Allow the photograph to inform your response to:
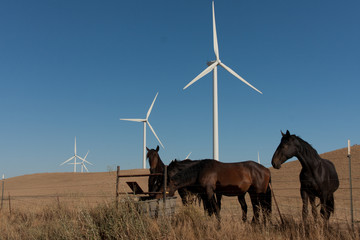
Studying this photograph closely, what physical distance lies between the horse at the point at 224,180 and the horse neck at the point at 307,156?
1.60 m

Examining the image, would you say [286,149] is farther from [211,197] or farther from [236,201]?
[236,201]

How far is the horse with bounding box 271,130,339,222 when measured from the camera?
7.59 metres

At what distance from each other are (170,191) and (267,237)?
3.19 metres

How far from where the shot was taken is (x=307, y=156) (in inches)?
308

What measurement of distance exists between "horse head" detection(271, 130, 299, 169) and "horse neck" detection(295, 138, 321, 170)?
128 millimetres

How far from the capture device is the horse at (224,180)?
342 inches

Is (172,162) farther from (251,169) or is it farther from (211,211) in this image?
(251,169)

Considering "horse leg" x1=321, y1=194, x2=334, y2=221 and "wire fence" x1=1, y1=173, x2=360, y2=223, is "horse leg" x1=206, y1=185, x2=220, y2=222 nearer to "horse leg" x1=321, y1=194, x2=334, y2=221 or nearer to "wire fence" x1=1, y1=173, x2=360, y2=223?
"wire fence" x1=1, y1=173, x2=360, y2=223

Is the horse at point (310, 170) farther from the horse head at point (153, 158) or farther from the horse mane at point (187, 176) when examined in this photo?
the horse head at point (153, 158)

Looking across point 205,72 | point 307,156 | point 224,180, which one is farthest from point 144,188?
point 307,156

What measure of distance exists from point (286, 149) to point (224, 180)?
2.06 meters

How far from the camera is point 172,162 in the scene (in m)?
8.79

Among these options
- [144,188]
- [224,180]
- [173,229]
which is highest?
[224,180]

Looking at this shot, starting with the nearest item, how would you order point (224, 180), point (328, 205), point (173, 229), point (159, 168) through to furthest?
point (173, 229) → point (328, 205) → point (224, 180) → point (159, 168)
